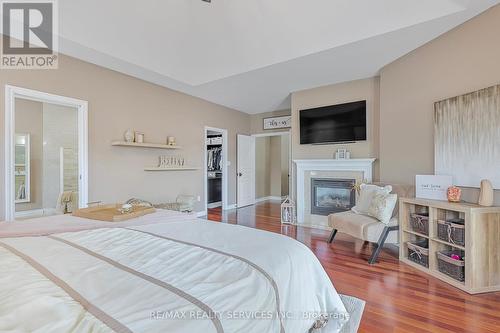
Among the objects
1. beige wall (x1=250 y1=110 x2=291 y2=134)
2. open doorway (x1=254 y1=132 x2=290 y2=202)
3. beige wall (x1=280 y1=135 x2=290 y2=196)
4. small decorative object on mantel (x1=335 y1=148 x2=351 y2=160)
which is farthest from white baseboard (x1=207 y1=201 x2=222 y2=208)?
small decorative object on mantel (x1=335 y1=148 x2=351 y2=160)

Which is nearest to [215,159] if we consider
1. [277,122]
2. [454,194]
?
[277,122]

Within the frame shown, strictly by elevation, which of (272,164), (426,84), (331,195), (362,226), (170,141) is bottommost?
(362,226)

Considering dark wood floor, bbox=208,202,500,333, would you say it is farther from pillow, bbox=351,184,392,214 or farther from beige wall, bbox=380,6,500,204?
beige wall, bbox=380,6,500,204

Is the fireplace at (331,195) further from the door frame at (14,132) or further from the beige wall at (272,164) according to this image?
the door frame at (14,132)

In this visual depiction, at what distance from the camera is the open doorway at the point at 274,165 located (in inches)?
314

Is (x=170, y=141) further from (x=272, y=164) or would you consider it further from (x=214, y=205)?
(x=272, y=164)

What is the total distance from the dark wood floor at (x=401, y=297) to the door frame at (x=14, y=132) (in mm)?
3281

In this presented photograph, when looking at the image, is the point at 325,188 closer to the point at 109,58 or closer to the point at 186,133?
the point at 186,133

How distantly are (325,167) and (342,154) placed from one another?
0.36 m

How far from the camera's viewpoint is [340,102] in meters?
4.36

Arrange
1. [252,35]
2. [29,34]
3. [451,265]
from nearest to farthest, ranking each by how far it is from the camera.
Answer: [451,265]
[29,34]
[252,35]

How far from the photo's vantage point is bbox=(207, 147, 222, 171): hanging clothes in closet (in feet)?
22.2

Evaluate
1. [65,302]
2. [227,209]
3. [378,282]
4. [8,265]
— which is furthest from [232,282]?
[227,209]

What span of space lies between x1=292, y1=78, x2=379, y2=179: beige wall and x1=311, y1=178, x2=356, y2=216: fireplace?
0.45 m
